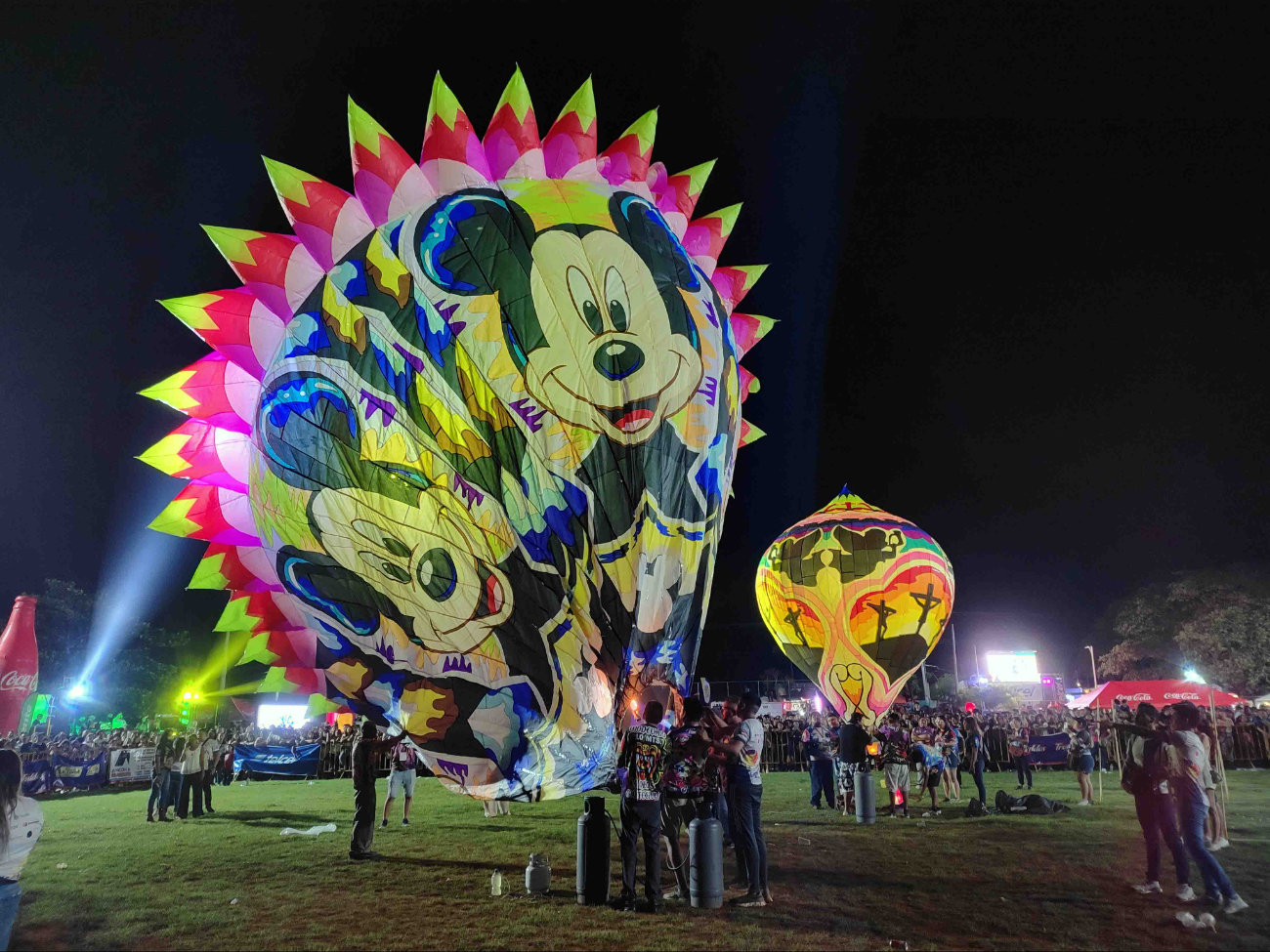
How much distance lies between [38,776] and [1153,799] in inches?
860

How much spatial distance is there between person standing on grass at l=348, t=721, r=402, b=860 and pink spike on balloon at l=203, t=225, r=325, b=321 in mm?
5083

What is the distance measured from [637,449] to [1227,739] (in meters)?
24.2

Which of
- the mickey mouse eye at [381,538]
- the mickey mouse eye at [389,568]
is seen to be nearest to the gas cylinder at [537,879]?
the mickey mouse eye at [389,568]

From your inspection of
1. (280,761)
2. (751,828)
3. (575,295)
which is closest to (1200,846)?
(751,828)

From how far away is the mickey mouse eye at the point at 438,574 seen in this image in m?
8.07

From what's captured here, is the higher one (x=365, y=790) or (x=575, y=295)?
(x=575, y=295)

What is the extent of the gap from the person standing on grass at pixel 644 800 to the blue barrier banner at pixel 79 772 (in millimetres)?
19069

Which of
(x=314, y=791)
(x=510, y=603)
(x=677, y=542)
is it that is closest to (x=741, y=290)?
(x=677, y=542)

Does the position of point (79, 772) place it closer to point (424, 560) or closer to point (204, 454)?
point (204, 454)

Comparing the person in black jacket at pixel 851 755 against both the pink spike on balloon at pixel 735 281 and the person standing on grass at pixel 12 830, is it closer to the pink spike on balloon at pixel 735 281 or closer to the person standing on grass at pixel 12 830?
the pink spike on balloon at pixel 735 281

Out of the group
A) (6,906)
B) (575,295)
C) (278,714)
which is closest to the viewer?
(6,906)

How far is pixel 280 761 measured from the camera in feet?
74.3

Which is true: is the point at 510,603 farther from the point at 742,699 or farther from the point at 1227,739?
the point at 1227,739

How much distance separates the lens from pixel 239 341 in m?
8.77
